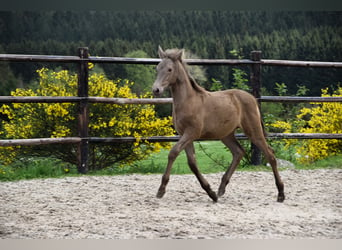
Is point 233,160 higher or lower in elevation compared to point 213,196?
higher

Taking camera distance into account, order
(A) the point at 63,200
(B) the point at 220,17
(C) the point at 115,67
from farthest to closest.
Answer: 1. (B) the point at 220,17
2. (C) the point at 115,67
3. (A) the point at 63,200

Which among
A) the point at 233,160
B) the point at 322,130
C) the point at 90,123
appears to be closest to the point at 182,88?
the point at 233,160

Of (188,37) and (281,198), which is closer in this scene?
(281,198)

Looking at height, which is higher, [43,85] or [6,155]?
[43,85]

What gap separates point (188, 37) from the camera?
60.7ft

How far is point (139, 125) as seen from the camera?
6797 millimetres

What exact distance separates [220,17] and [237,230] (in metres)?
15.1

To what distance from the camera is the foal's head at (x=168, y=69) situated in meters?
4.32

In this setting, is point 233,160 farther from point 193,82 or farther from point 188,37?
point 188,37

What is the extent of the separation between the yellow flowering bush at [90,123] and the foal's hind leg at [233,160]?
1.74m

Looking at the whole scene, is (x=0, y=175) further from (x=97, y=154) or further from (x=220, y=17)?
(x=220, y=17)

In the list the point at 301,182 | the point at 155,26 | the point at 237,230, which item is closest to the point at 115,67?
the point at 155,26

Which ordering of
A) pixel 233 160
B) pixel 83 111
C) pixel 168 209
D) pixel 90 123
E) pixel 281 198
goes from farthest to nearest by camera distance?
1. pixel 90 123
2. pixel 83 111
3. pixel 233 160
4. pixel 281 198
5. pixel 168 209

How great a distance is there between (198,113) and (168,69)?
0.49 metres
